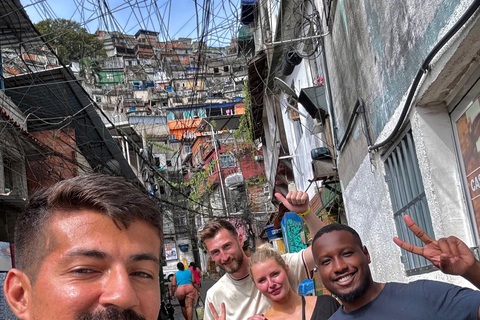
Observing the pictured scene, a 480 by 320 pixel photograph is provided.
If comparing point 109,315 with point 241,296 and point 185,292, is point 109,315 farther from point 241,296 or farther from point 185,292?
point 185,292

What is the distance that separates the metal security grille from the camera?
4.80 metres

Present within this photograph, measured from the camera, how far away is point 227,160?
140 feet

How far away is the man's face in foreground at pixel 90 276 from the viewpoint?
1289 mm

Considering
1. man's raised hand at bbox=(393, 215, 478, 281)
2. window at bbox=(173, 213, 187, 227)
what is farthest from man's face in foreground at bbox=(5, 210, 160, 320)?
window at bbox=(173, 213, 187, 227)

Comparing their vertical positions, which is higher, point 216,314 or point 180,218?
point 180,218

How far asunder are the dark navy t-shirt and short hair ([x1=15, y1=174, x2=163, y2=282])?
1.58m

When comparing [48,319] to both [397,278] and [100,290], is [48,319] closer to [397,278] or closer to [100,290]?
[100,290]

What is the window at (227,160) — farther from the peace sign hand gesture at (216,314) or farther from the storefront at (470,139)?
the peace sign hand gesture at (216,314)

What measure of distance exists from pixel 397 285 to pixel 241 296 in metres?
1.59

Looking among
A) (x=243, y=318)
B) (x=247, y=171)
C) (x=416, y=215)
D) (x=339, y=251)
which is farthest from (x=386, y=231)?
(x=247, y=171)

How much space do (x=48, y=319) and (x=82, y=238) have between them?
0.73ft

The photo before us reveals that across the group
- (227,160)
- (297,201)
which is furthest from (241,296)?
(227,160)

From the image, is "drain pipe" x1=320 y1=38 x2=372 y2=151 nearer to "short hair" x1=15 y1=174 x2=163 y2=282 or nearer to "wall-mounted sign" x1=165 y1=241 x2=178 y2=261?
"short hair" x1=15 y1=174 x2=163 y2=282

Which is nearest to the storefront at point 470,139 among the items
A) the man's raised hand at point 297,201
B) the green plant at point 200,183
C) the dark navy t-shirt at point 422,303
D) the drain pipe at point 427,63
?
the drain pipe at point 427,63
